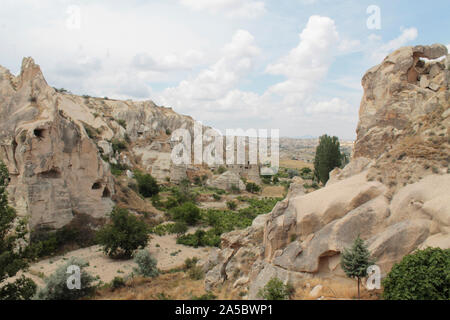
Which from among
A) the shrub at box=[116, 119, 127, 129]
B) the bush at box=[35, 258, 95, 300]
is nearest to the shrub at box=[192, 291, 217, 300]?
the bush at box=[35, 258, 95, 300]

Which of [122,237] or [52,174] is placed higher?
[52,174]

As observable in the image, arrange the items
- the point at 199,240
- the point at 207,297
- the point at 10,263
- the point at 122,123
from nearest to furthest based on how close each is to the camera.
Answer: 1. the point at 10,263
2. the point at 207,297
3. the point at 199,240
4. the point at 122,123

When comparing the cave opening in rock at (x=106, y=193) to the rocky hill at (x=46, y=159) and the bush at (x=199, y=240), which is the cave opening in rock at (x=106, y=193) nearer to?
the rocky hill at (x=46, y=159)

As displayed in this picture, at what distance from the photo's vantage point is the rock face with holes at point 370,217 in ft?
27.0

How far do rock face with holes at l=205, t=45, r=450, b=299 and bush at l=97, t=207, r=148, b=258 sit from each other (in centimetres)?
696

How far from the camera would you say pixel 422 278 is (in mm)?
6223

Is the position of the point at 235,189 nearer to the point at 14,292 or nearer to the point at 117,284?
the point at 117,284

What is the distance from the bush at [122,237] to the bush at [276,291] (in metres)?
11.8

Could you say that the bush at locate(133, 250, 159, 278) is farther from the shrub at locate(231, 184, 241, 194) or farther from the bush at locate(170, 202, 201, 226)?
the shrub at locate(231, 184, 241, 194)

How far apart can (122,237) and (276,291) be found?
12284 millimetres

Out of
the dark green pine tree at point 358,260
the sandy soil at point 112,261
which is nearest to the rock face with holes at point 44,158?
the sandy soil at point 112,261

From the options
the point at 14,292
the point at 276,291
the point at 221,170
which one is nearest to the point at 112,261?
the point at 14,292

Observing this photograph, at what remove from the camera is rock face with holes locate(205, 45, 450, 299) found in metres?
8.23
